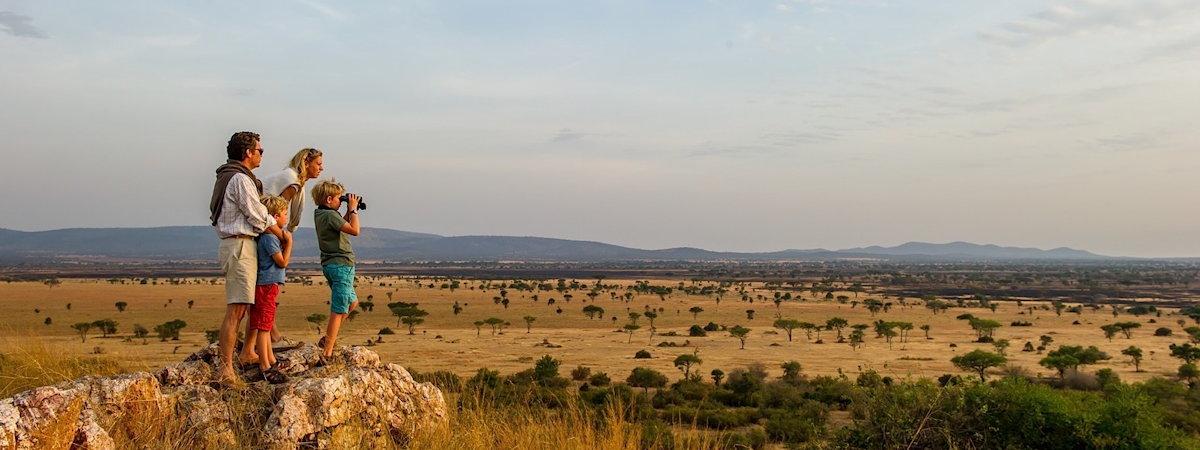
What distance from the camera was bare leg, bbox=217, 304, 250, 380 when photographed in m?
6.34

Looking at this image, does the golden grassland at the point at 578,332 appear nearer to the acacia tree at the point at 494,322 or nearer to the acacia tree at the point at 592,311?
the acacia tree at the point at 494,322

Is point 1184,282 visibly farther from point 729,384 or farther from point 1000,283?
point 729,384

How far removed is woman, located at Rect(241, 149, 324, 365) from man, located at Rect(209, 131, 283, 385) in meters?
0.44

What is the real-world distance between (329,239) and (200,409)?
2.16 meters


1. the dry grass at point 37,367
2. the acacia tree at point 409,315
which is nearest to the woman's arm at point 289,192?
the dry grass at point 37,367

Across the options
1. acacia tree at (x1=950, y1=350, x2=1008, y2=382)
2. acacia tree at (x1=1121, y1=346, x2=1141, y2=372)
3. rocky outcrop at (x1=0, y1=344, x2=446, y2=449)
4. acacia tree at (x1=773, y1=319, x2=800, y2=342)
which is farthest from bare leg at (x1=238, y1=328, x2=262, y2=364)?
acacia tree at (x1=773, y1=319, x2=800, y2=342)

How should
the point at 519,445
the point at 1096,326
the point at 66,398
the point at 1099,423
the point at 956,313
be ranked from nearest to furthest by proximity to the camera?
the point at 66,398 → the point at 519,445 → the point at 1099,423 → the point at 1096,326 → the point at 956,313

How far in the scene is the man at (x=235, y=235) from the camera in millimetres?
6344

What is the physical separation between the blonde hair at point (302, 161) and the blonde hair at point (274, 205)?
0.38 metres

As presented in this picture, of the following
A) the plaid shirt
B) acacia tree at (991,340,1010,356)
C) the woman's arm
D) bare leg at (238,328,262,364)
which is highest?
the woman's arm

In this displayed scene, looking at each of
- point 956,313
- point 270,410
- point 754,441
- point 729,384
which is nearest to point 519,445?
point 270,410

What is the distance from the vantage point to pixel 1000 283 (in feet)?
448

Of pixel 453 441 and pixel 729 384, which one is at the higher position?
pixel 453 441

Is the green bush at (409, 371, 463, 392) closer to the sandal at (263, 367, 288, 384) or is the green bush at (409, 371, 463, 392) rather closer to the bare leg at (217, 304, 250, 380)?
the sandal at (263, 367, 288, 384)
